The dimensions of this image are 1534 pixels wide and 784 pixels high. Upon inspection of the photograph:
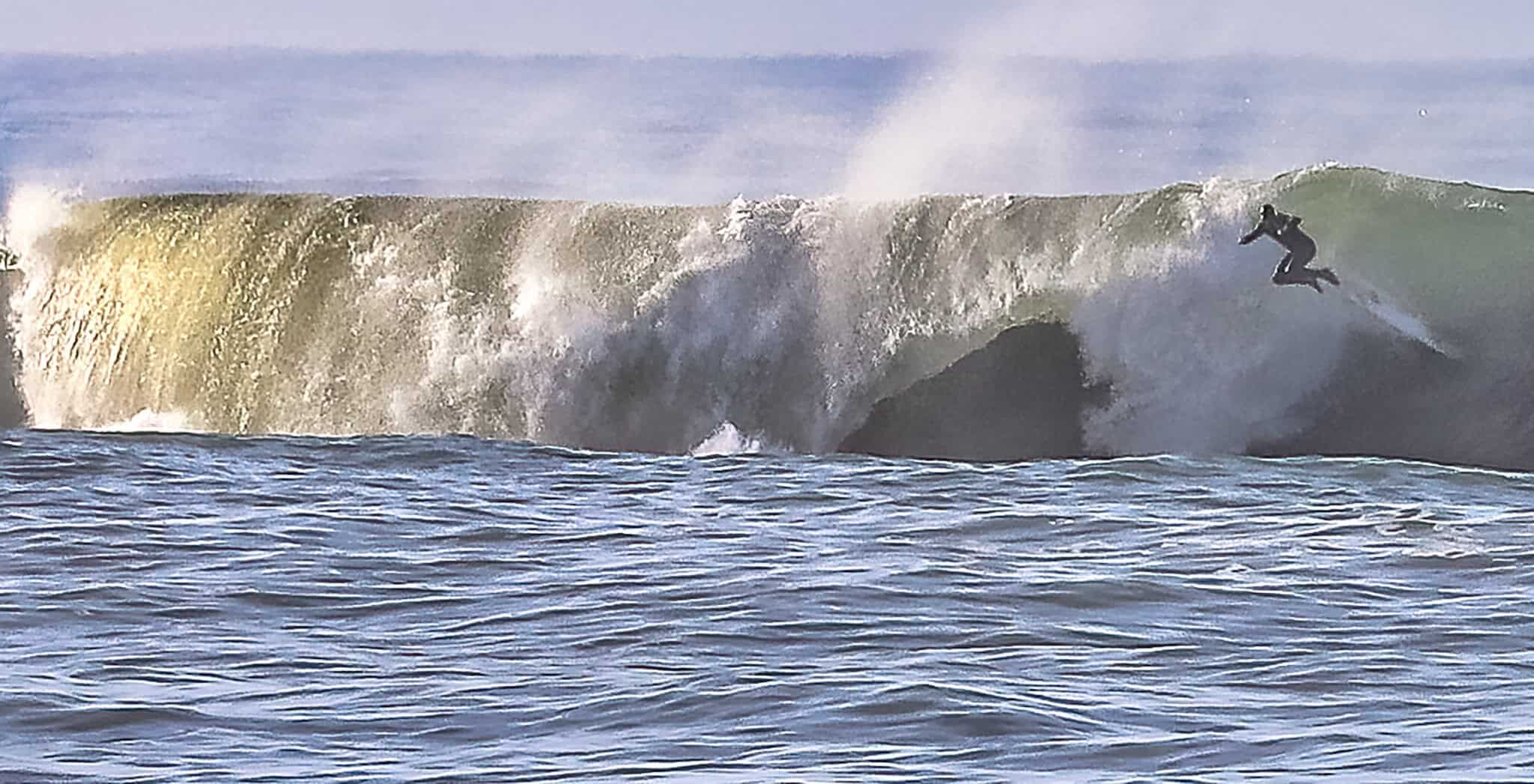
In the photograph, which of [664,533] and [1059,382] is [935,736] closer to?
[664,533]

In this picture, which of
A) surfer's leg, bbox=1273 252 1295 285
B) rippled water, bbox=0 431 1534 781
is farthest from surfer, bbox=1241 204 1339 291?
rippled water, bbox=0 431 1534 781

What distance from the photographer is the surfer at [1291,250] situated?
18688 millimetres

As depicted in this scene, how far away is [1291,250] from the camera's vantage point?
739 inches

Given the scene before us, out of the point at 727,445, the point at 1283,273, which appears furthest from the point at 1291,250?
the point at 727,445

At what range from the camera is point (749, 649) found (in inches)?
363

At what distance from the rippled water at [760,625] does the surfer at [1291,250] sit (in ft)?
9.05

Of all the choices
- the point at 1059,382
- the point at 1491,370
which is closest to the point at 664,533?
the point at 1059,382

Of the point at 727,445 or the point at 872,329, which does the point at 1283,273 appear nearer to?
the point at 872,329

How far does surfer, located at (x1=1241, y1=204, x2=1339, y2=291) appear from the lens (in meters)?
18.7

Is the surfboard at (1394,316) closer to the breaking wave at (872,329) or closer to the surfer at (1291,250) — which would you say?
the breaking wave at (872,329)

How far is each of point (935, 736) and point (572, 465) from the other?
9.66 m

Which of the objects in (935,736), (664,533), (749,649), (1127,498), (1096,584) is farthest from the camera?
(1127,498)

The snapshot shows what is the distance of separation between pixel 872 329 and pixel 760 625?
9697 mm

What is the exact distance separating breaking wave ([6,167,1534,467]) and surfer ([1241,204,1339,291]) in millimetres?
105
